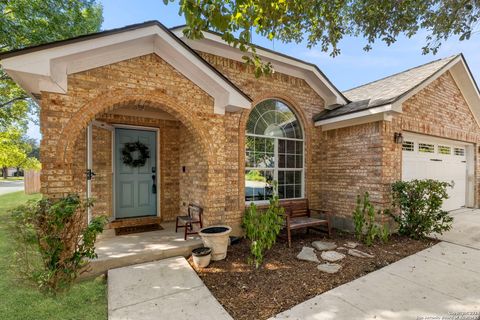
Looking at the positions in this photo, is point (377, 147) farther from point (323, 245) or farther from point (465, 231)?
point (465, 231)

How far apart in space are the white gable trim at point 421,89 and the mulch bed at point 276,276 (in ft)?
10.2

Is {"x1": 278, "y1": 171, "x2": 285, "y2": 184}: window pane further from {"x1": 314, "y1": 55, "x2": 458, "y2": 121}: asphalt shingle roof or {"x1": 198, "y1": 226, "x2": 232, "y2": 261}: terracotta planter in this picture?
{"x1": 198, "y1": 226, "x2": 232, "y2": 261}: terracotta planter

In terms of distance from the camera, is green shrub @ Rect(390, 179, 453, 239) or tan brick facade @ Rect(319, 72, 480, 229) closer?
green shrub @ Rect(390, 179, 453, 239)

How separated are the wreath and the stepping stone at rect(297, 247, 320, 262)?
15.4 feet

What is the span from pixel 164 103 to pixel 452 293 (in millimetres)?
5545

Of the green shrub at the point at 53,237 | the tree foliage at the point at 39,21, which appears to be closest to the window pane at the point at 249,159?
the green shrub at the point at 53,237

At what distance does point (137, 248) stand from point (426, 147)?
28.5ft

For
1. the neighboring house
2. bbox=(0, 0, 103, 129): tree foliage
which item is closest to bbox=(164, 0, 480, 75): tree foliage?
the neighboring house

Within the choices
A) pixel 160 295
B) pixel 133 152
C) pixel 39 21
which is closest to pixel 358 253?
pixel 160 295

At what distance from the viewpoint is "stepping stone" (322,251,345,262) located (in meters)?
4.49

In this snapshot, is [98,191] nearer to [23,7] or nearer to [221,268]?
[221,268]

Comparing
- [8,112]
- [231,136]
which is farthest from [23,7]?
[231,136]

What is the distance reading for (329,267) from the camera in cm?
411

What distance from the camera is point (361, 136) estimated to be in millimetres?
6301
